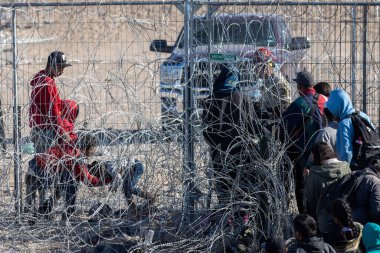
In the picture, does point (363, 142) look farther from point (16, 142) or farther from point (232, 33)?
point (16, 142)

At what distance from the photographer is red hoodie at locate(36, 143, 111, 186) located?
25.8ft

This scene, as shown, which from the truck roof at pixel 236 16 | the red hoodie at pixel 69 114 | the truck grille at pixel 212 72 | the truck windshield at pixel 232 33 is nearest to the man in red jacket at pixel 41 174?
the red hoodie at pixel 69 114

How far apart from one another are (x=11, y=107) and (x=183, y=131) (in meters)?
1.85

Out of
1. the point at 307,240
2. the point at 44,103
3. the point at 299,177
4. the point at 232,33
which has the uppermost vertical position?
the point at 232,33

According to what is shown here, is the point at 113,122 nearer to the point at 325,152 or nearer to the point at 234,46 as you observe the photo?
the point at 234,46

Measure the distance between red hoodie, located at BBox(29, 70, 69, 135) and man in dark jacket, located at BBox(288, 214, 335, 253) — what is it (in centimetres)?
301

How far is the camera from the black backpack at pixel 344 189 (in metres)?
6.77

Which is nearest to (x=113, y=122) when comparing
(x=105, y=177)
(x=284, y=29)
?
(x=105, y=177)

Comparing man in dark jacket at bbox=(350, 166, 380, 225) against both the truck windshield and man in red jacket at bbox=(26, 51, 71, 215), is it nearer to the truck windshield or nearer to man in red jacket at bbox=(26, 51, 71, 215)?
the truck windshield

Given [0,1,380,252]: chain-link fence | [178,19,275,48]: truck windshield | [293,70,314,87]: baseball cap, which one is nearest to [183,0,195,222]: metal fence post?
[0,1,380,252]: chain-link fence

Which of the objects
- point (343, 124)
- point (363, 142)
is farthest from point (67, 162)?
point (363, 142)

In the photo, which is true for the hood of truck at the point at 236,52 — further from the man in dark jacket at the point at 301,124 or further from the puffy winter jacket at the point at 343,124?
the puffy winter jacket at the point at 343,124

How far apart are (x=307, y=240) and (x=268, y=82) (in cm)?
232

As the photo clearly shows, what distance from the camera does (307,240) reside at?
5984mm
